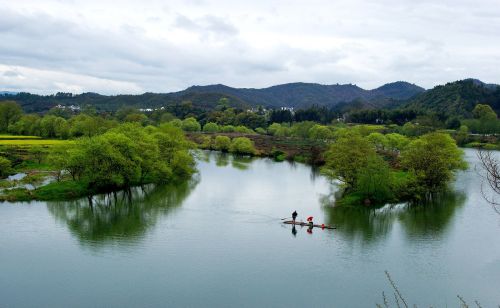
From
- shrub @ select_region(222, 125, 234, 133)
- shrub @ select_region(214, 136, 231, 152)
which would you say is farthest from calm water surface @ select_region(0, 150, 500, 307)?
shrub @ select_region(222, 125, 234, 133)

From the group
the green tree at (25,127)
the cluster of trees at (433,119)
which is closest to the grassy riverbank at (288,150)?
the green tree at (25,127)

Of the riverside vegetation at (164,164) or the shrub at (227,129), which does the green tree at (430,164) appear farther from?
the shrub at (227,129)

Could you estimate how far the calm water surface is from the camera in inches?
979

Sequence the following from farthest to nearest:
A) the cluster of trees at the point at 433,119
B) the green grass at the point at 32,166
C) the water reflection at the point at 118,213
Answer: the cluster of trees at the point at 433,119 → the green grass at the point at 32,166 → the water reflection at the point at 118,213

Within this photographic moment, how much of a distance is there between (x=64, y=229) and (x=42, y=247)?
438 cm

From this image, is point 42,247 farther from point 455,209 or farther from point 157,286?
point 455,209

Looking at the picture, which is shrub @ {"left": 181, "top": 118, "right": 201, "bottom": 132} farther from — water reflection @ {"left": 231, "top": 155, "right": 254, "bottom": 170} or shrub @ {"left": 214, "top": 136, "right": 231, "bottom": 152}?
water reflection @ {"left": 231, "top": 155, "right": 254, "bottom": 170}

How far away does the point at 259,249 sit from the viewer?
31734mm

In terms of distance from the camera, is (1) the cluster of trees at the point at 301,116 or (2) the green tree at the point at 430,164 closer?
(2) the green tree at the point at 430,164

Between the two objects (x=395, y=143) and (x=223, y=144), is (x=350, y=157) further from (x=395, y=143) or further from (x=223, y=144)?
(x=223, y=144)

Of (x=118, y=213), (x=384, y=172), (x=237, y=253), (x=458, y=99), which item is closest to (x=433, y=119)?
(x=458, y=99)

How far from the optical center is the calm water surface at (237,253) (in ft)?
81.6

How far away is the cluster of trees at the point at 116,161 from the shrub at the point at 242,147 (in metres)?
35.9

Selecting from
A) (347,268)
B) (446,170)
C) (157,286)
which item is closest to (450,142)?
(446,170)
